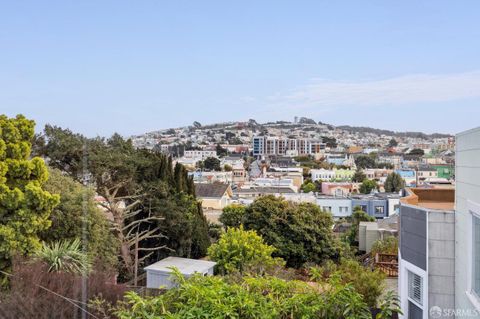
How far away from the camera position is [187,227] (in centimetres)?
1198

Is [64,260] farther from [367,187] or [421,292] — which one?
[367,187]

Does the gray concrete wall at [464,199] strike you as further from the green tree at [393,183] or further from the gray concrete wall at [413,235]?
the green tree at [393,183]

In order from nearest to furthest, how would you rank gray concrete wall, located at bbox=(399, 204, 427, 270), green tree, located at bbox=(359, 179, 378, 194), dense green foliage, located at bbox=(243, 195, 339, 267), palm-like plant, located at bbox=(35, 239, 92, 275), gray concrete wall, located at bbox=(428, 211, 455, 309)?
gray concrete wall, located at bbox=(428, 211, 455, 309)
gray concrete wall, located at bbox=(399, 204, 427, 270)
palm-like plant, located at bbox=(35, 239, 92, 275)
dense green foliage, located at bbox=(243, 195, 339, 267)
green tree, located at bbox=(359, 179, 378, 194)

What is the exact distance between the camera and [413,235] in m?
3.84

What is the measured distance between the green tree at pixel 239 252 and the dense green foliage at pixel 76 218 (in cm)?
217

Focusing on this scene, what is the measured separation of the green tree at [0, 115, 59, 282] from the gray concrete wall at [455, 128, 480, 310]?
6102mm

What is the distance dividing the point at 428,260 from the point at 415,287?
1.38 feet

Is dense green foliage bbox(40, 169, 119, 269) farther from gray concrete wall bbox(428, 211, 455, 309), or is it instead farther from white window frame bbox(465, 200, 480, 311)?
white window frame bbox(465, 200, 480, 311)

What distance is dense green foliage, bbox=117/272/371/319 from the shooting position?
3836mm

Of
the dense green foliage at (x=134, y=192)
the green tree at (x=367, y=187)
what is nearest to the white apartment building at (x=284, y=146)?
the green tree at (x=367, y=187)

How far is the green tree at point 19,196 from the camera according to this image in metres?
7.18

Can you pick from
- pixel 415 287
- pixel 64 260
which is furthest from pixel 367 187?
pixel 415 287

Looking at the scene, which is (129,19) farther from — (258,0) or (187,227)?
(187,227)

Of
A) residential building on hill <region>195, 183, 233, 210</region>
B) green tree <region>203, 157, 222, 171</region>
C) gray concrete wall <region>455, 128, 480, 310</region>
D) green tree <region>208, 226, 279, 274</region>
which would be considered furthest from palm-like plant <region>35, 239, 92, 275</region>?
green tree <region>203, 157, 222, 171</region>
